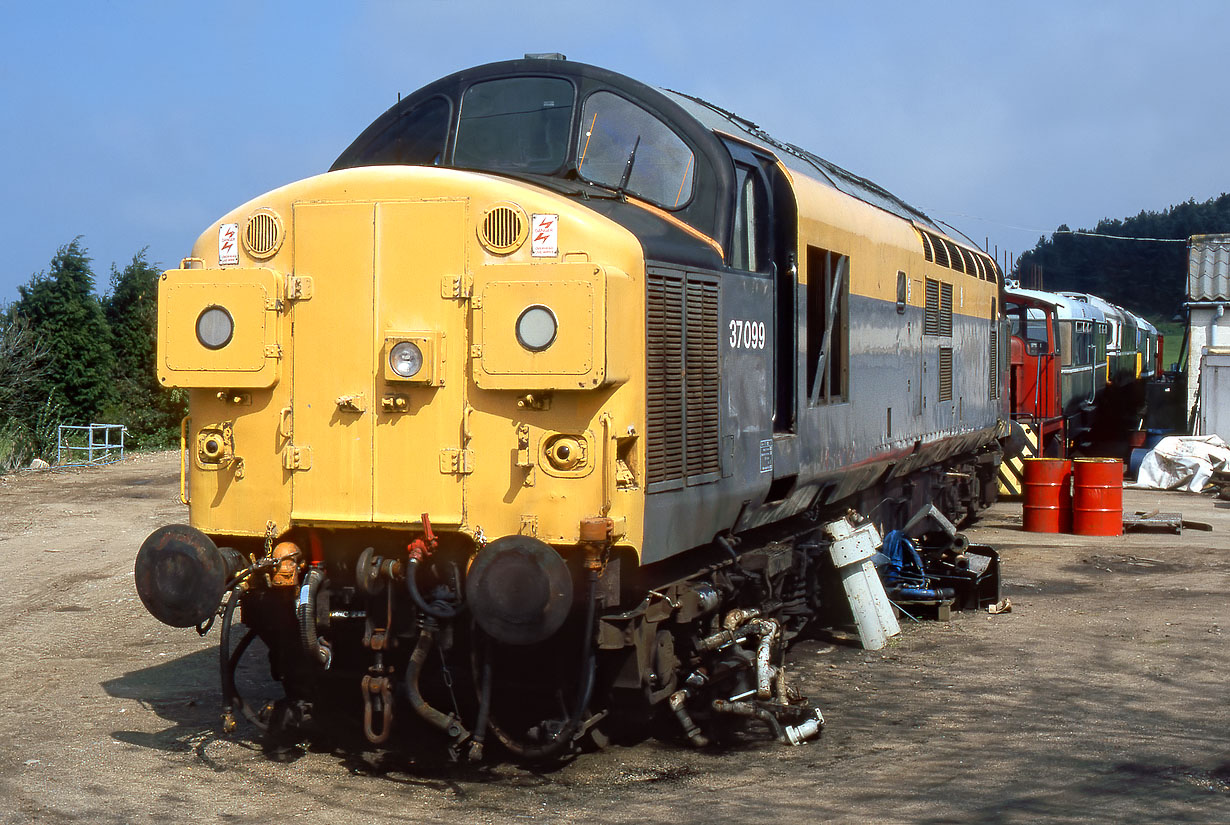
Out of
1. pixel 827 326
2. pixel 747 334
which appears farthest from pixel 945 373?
pixel 747 334

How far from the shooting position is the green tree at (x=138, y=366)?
4159cm

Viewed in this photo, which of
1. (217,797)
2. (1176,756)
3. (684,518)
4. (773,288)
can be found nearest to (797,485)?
(773,288)

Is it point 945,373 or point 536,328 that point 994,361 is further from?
point 536,328

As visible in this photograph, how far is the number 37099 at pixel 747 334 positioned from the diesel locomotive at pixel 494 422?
0.10 ft

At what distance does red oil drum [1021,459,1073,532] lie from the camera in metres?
16.5

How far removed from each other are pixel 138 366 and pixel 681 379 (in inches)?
1681

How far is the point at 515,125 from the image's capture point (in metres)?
6.64

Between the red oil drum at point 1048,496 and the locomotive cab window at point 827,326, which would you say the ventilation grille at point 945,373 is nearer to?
the locomotive cab window at point 827,326

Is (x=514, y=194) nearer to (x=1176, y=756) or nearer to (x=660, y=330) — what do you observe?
(x=660, y=330)

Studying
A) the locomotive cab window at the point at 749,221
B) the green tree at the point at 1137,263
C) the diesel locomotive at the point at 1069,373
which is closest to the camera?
the locomotive cab window at the point at 749,221

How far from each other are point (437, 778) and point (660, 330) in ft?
7.68

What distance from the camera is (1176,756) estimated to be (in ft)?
21.1

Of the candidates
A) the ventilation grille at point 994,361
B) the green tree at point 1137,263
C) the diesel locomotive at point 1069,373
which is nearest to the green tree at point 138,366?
the diesel locomotive at point 1069,373

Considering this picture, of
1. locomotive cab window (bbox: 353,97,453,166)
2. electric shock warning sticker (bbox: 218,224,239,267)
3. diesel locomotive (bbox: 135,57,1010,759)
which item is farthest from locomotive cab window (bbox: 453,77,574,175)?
electric shock warning sticker (bbox: 218,224,239,267)
